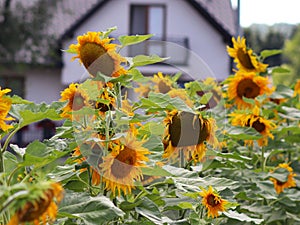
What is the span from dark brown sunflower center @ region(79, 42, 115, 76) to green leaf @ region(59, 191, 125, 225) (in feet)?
0.76

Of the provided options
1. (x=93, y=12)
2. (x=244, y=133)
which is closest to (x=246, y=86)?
(x=244, y=133)

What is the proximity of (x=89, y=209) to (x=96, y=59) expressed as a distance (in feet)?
0.93

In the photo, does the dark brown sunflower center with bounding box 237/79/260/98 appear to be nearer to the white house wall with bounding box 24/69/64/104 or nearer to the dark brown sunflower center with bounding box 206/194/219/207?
the dark brown sunflower center with bounding box 206/194/219/207

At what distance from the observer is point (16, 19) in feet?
36.2

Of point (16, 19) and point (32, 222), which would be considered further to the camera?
point (16, 19)

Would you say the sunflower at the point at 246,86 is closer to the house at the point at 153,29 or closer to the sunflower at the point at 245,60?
the sunflower at the point at 245,60

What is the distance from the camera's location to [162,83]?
5.75 feet

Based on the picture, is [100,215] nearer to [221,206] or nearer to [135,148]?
[135,148]

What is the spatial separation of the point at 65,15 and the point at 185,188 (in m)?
10.9

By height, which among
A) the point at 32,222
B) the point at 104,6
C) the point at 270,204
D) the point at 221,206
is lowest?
the point at 270,204

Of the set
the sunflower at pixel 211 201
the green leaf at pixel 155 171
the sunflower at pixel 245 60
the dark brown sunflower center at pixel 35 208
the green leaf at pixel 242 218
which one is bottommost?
the green leaf at pixel 242 218

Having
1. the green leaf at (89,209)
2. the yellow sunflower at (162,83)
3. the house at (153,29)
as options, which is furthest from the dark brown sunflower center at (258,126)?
the house at (153,29)

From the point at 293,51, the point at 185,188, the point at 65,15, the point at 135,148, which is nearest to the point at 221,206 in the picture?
the point at 185,188

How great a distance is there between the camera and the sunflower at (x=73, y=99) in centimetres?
114
